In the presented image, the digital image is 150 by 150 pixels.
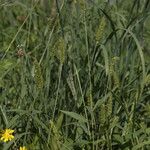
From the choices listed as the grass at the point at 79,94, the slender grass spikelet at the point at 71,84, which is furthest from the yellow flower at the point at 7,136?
the slender grass spikelet at the point at 71,84

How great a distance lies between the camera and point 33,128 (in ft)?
7.11

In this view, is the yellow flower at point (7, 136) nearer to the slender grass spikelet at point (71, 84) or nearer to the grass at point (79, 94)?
the grass at point (79, 94)

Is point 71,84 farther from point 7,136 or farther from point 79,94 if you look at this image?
point 7,136

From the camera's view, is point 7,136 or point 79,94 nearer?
point 7,136

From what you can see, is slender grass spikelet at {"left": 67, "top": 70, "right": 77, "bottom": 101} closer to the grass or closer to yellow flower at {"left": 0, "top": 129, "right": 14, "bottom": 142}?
the grass

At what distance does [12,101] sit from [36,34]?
1.12 meters

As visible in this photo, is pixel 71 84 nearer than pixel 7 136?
No

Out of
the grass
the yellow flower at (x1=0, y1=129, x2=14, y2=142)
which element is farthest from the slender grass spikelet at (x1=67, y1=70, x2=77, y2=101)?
the yellow flower at (x1=0, y1=129, x2=14, y2=142)

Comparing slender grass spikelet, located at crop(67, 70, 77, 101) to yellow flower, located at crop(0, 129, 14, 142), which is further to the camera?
slender grass spikelet, located at crop(67, 70, 77, 101)

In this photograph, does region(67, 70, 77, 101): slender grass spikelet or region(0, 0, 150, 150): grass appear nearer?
region(0, 0, 150, 150): grass

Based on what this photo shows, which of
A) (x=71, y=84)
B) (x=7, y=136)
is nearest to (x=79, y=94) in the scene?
(x=71, y=84)

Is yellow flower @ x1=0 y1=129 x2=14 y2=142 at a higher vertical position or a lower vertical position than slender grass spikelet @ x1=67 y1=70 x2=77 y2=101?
lower

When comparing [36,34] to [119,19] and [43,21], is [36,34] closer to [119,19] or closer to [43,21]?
[43,21]

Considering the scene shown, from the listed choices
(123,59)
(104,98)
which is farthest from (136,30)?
(104,98)
